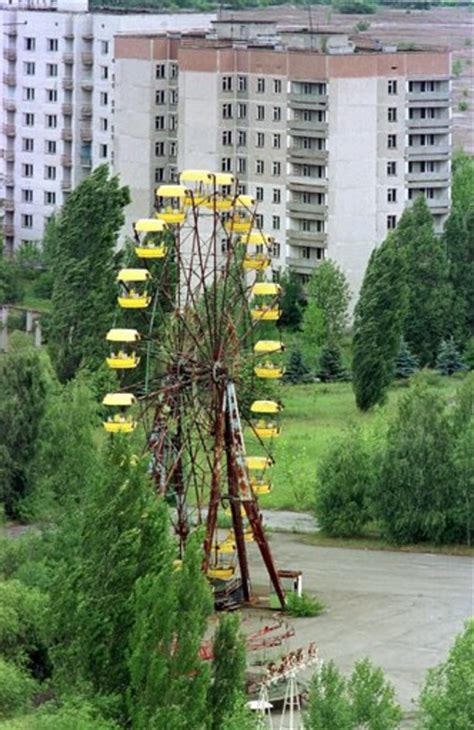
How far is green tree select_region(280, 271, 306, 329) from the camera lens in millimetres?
34062

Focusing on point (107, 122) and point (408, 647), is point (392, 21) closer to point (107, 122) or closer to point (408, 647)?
point (107, 122)

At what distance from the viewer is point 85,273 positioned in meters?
30.8

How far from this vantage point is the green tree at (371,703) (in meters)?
17.1

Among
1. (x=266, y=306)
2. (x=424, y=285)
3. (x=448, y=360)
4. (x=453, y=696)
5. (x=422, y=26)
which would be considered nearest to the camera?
(x=453, y=696)

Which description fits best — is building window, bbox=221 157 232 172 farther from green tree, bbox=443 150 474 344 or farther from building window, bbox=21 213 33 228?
building window, bbox=21 213 33 228

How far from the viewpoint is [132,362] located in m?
22.5

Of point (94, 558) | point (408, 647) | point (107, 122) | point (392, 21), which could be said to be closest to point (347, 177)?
point (107, 122)

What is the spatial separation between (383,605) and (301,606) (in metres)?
0.59

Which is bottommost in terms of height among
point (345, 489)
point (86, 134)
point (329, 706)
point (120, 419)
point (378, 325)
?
point (329, 706)

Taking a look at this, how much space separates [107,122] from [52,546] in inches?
709

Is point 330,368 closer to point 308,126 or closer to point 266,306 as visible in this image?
point 308,126

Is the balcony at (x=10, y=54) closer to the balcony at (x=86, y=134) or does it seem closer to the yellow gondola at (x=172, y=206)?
the balcony at (x=86, y=134)

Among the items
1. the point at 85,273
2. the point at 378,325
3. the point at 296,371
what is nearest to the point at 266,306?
the point at 378,325

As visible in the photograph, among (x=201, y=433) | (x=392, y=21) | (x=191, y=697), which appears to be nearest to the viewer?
(x=191, y=697)
